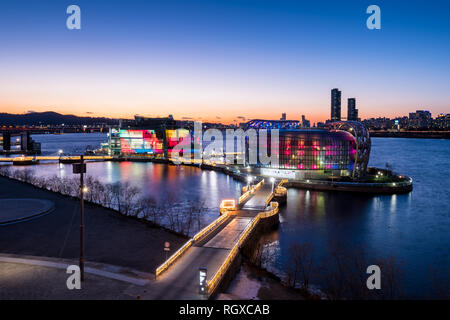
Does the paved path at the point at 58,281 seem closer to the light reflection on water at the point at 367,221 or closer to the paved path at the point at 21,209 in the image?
the paved path at the point at 21,209

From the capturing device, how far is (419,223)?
50.0m

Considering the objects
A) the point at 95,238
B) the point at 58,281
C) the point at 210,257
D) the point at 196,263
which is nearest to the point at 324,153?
the point at 210,257

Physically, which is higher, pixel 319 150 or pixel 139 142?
pixel 139 142

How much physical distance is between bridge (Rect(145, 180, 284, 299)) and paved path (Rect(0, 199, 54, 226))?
21788mm

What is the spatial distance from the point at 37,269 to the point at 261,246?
2291cm

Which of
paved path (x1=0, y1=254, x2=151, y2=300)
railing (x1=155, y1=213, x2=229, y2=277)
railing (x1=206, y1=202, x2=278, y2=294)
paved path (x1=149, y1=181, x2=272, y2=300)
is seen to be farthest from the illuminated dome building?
paved path (x1=0, y1=254, x2=151, y2=300)

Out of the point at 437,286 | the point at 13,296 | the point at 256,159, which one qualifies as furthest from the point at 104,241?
the point at 256,159

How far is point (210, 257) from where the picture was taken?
83.6 ft

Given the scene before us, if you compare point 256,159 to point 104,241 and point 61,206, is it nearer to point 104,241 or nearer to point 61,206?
point 61,206

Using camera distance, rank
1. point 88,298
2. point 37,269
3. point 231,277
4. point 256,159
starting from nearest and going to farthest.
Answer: point 88,298 < point 37,269 < point 231,277 < point 256,159

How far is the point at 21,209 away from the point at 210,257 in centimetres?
2934

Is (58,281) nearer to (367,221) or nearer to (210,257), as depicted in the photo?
(210,257)

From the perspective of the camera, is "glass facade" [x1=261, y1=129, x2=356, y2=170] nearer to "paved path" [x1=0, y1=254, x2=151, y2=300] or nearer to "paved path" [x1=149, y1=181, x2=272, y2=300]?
"paved path" [x1=149, y1=181, x2=272, y2=300]

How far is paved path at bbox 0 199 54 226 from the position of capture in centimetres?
3671
